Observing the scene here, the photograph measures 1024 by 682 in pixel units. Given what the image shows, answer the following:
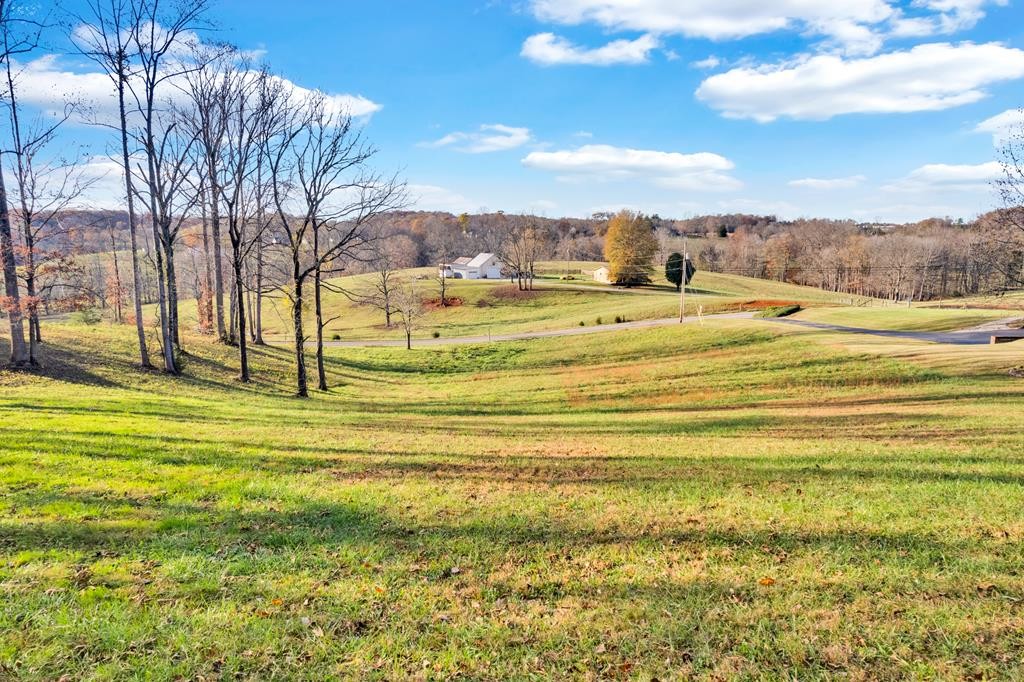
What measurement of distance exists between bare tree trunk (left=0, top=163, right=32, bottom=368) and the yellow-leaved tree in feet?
205

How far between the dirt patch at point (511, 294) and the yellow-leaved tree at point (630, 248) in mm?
13486

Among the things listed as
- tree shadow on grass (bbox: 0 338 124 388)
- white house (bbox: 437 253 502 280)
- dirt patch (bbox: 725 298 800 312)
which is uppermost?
white house (bbox: 437 253 502 280)

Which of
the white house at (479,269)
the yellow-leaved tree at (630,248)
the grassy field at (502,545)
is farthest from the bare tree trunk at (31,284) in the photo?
the white house at (479,269)

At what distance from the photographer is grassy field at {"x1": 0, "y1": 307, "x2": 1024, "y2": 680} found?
4613 millimetres

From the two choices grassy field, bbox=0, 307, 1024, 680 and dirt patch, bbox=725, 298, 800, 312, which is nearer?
grassy field, bbox=0, 307, 1024, 680

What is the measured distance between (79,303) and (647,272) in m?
62.1

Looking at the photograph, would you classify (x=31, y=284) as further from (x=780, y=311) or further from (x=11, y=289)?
(x=780, y=311)

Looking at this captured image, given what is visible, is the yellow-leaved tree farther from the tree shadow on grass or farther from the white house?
the tree shadow on grass

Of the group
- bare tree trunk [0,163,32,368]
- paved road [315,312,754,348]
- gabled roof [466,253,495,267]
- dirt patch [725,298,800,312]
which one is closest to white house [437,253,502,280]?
gabled roof [466,253,495,267]

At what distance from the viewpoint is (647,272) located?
71562 mm

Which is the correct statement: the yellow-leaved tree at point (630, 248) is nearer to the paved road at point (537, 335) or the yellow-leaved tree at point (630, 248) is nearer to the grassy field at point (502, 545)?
the paved road at point (537, 335)

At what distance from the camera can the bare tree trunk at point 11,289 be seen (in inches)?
644

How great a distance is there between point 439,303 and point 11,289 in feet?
156

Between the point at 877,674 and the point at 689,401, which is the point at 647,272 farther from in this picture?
the point at 877,674
